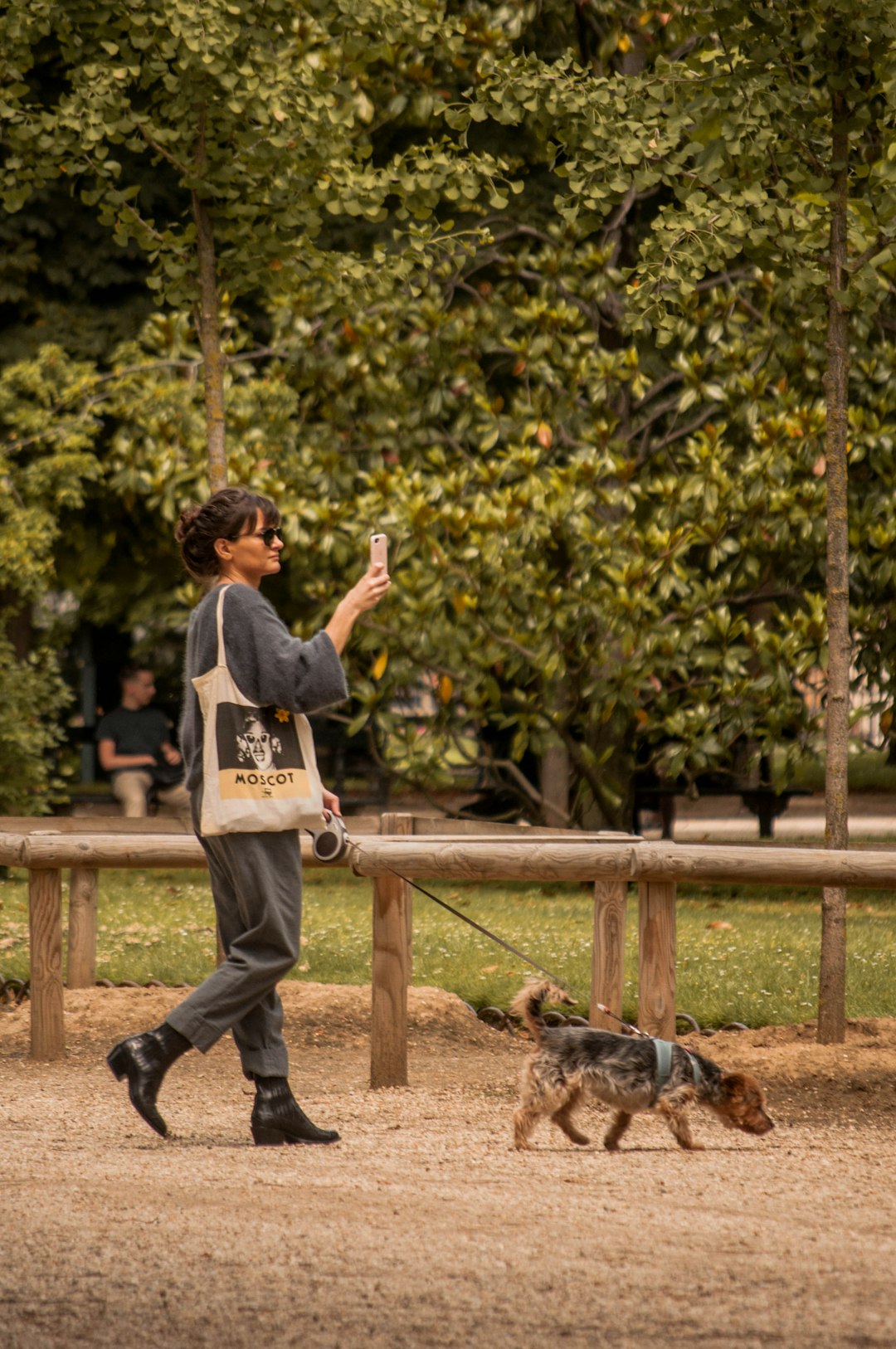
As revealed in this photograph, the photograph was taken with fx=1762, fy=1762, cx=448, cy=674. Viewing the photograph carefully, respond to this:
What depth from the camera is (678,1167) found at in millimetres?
5141

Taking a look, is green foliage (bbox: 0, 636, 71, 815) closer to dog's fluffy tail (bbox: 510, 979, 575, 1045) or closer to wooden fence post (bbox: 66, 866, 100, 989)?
wooden fence post (bbox: 66, 866, 100, 989)

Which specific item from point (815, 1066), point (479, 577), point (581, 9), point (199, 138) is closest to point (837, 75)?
point (199, 138)

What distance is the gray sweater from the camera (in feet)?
16.6

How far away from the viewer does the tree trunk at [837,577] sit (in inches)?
271

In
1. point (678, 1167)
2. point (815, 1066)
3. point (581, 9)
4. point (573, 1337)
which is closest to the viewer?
point (573, 1337)

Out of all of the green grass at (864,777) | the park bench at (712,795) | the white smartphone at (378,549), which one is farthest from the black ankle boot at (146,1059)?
the green grass at (864,777)

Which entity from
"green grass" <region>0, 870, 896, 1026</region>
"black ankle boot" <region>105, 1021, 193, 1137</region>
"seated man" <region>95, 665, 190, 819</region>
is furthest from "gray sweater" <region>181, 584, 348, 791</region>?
"seated man" <region>95, 665, 190, 819</region>

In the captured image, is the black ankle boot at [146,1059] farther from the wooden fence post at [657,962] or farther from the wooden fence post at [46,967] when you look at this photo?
the wooden fence post at [46,967]

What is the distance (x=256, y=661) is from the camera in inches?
202

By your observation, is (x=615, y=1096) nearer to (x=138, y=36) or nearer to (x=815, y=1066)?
(x=815, y=1066)

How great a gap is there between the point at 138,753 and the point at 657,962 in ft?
29.1

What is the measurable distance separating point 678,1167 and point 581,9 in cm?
1025

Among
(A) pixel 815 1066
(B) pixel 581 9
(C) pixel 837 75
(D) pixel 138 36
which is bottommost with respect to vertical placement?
(A) pixel 815 1066

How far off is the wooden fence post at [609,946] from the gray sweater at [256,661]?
5.96 feet
